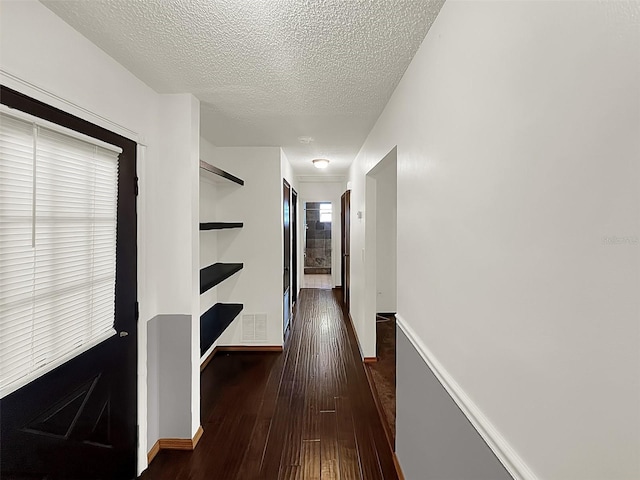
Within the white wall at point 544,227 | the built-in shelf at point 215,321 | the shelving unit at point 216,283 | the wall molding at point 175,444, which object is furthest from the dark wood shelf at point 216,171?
the wall molding at point 175,444

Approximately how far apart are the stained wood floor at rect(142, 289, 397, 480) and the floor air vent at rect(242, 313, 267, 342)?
Answer: 0.21m

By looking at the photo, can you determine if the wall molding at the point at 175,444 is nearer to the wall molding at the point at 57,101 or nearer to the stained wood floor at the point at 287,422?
the stained wood floor at the point at 287,422

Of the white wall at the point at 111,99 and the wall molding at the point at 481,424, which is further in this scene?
the white wall at the point at 111,99

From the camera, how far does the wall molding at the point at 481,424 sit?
83 centimetres

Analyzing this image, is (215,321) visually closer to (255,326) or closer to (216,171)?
(255,326)

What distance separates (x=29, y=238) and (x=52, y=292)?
27 cm

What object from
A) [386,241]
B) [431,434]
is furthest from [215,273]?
[386,241]

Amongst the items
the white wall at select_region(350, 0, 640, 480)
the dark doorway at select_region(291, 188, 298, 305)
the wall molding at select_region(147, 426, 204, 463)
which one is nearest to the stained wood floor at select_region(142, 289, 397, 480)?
the wall molding at select_region(147, 426, 204, 463)

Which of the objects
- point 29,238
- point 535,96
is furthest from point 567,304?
point 29,238

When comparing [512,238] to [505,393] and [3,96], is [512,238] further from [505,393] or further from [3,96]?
[3,96]

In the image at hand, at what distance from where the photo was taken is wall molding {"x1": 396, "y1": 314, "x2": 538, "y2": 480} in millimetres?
830

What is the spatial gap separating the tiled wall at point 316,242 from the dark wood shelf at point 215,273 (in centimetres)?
562

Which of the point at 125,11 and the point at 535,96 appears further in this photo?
the point at 125,11

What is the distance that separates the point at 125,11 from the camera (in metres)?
1.36
